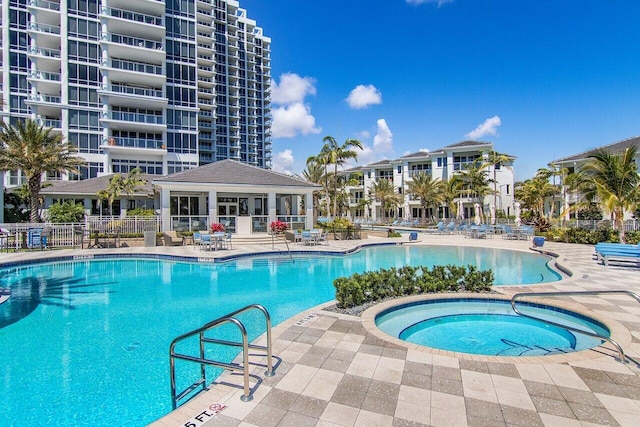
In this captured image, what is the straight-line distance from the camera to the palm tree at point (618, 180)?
15438 millimetres

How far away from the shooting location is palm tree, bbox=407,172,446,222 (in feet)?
146

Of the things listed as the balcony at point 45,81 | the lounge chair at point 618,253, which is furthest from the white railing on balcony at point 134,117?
the lounge chair at point 618,253

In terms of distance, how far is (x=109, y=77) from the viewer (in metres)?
35.4

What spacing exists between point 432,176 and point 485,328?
42600 millimetres

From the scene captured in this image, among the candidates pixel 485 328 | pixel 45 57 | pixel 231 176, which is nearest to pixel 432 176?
pixel 231 176

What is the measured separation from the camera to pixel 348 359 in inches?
186

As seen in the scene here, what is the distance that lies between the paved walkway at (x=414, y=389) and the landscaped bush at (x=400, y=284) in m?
1.77

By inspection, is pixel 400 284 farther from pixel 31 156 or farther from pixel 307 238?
pixel 31 156

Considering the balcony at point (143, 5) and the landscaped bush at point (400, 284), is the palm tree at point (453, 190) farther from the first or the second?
the balcony at point (143, 5)

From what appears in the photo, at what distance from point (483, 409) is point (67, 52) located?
47073 millimetres

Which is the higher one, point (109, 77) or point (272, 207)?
point (109, 77)

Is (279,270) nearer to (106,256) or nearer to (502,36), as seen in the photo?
(106,256)

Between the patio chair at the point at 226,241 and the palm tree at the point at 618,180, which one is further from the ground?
the palm tree at the point at 618,180

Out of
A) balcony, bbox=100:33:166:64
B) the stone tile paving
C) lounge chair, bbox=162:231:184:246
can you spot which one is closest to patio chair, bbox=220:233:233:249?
lounge chair, bbox=162:231:184:246
